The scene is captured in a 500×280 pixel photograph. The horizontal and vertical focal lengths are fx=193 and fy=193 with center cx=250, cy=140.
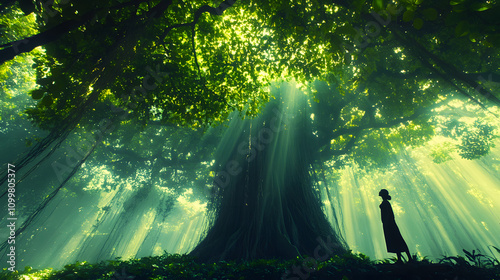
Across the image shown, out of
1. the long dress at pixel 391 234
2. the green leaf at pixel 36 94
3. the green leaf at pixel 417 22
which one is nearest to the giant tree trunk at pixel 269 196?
the long dress at pixel 391 234

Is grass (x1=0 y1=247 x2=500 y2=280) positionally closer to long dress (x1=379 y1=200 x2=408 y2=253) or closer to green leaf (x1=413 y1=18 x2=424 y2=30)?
long dress (x1=379 y1=200 x2=408 y2=253)

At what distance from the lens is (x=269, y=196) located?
774cm

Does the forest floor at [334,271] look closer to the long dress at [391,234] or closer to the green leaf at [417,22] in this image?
the long dress at [391,234]

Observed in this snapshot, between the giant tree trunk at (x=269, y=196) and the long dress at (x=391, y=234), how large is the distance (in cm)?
247

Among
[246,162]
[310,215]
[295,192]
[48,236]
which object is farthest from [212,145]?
[48,236]

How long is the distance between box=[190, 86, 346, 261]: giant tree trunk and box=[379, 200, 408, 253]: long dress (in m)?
2.47

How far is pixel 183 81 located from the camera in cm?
560

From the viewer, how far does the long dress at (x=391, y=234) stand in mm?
3578

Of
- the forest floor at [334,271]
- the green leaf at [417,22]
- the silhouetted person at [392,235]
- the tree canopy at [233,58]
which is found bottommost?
the forest floor at [334,271]

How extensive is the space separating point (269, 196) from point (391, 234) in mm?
4501

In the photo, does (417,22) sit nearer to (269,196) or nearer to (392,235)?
(392,235)

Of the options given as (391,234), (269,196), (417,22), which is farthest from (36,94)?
(269,196)

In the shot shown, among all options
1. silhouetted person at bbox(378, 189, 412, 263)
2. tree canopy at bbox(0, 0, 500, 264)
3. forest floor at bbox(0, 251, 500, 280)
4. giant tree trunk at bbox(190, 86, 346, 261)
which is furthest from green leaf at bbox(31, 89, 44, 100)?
giant tree trunk at bbox(190, 86, 346, 261)

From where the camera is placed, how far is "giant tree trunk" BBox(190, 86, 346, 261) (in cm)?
611
